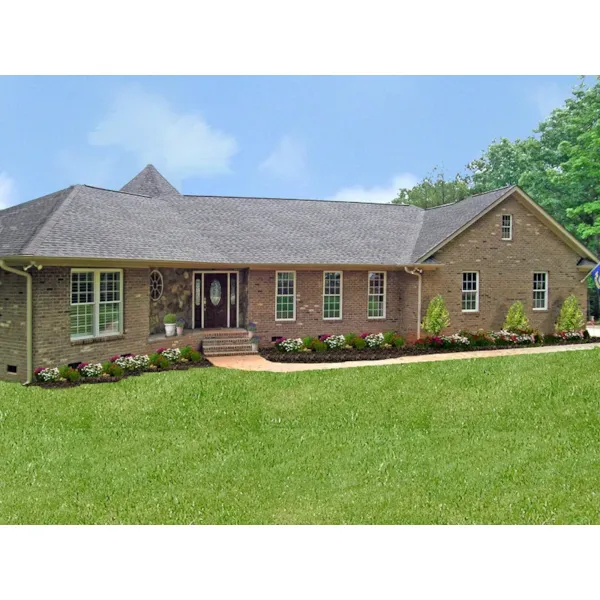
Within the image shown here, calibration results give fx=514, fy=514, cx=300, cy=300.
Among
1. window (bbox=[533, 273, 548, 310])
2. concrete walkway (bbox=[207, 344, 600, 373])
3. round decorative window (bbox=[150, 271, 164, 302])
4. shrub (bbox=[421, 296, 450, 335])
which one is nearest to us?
concrete walkway (bbox=[207, 344, 600, 373])

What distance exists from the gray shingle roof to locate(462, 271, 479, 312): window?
1.88m

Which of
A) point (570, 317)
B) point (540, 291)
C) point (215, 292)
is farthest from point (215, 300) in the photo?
point (570, 317)

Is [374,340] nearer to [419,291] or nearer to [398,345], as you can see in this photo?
[398,345]

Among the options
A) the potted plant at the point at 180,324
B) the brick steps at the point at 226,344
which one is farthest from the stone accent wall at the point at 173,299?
the brick steps at the point at 226,344

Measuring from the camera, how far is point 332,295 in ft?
60.6

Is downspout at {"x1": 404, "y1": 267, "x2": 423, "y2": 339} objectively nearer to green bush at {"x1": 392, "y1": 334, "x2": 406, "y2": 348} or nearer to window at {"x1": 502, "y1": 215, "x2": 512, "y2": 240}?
green bush at {"x1": 392, "y1": 334, "x2": 406, "y2": 348}

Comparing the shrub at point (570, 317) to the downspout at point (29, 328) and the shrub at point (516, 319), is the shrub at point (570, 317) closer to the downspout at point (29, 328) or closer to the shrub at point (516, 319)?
the shrub at point (516, 319)

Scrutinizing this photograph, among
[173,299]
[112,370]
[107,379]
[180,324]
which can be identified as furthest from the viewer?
[173,299]

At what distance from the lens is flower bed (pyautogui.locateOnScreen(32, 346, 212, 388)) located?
40.2 ft

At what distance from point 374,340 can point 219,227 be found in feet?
22.9

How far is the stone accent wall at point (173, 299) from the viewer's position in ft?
53.5

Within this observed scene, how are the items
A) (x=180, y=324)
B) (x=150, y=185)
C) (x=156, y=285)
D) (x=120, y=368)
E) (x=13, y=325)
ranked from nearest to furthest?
(x=13, y=325)
(x=120, y=368)
(x=156, y=285)
(x=180, y=324)
(x=150, y=185)

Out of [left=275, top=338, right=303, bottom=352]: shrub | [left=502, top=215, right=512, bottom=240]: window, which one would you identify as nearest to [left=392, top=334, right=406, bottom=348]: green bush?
[left=275, top=338, right=303, bottom=352]: shrub

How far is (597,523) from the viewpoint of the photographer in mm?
6680
